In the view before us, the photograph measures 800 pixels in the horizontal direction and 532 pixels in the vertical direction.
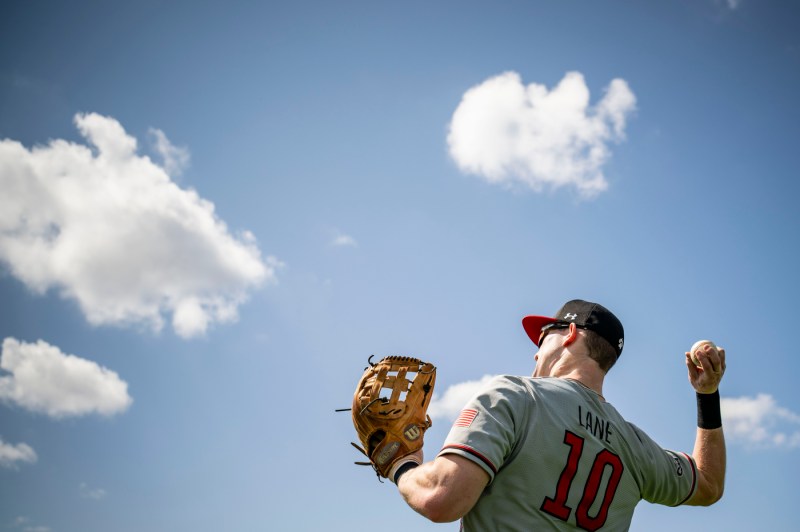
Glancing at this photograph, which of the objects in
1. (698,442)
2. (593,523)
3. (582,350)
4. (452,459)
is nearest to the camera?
(452,459)

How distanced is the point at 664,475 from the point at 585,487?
2.88ft

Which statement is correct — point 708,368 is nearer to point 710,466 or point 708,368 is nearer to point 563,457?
point 710,466

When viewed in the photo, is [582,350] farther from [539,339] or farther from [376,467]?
[376,467]

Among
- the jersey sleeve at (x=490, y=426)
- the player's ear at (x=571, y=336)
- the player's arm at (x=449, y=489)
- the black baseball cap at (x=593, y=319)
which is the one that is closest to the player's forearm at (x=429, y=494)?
the player's arm at (x=449, y=489)

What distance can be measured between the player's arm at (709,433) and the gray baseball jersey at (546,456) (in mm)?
795

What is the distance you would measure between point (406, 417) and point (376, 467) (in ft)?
1.21

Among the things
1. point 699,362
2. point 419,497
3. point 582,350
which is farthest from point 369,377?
point 699,362

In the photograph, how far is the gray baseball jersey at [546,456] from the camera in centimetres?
322

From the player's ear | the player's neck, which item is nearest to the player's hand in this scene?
the player's neck

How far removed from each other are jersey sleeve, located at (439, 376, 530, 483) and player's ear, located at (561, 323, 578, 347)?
2.94 feet

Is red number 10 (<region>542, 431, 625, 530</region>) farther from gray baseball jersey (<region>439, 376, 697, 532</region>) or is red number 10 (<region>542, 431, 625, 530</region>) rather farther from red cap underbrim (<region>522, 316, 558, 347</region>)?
red cap underbrim (<region>522, 316, 558, 347</region>)

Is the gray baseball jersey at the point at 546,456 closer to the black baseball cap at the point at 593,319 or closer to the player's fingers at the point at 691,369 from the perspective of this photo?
the black baseball cap at the point at 593,319

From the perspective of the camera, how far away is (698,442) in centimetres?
447

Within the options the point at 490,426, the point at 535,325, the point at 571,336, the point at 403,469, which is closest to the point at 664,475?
the point at 571,336
